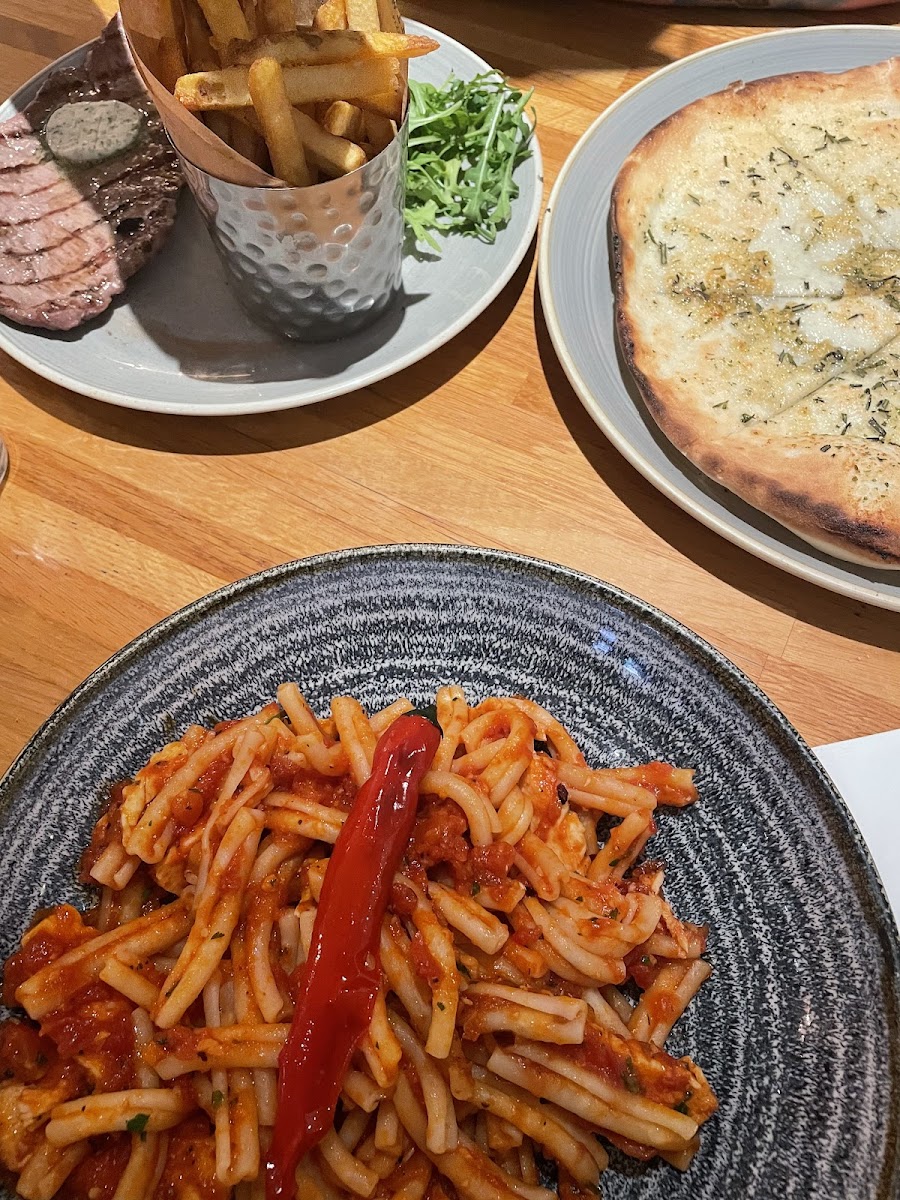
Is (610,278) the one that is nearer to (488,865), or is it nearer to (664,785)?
(664,785)

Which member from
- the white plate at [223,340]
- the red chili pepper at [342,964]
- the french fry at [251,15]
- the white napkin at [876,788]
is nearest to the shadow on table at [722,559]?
the white napkin at [876,788]

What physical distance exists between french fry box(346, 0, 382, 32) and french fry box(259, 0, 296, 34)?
130mm

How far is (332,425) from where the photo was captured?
8.23ft

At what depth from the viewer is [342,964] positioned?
1.42m

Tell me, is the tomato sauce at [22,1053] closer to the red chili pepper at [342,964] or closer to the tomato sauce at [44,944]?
the tomato sauce at [44,944]

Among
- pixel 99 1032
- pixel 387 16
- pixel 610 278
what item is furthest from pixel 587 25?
pixel 99 1032

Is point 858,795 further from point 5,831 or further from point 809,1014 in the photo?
point 5,831

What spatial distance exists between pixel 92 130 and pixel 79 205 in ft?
0.99

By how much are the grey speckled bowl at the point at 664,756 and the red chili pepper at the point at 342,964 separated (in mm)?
364

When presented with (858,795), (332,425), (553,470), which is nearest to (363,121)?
(332,425)

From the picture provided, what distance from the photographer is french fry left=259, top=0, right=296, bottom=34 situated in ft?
6.61

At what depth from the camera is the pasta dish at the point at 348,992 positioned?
4.62ft

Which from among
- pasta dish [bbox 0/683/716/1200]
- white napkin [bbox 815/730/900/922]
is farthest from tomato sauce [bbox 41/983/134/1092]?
white napkin [bbox 815/730/900/922]

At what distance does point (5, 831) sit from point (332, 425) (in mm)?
1341
